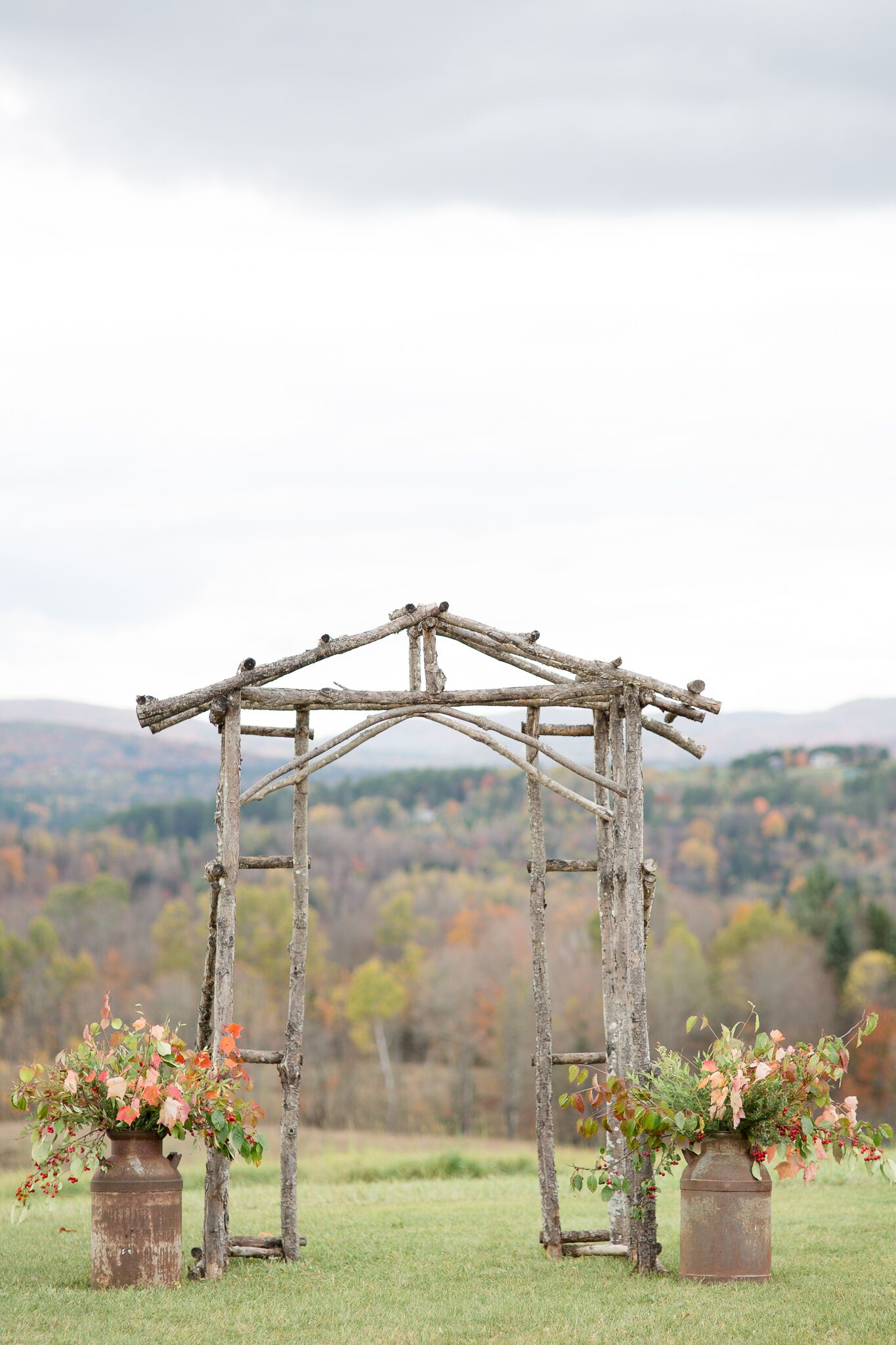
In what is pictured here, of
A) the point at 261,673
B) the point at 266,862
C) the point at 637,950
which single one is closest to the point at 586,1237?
the point at 637,950

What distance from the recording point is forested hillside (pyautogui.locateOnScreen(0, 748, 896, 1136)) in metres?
44.4

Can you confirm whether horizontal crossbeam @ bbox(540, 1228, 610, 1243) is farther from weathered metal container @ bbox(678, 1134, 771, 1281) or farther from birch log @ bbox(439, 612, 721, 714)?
birch log @ bbox(439, 612, 721, 714)

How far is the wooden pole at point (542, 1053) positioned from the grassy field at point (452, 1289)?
0.24 metres

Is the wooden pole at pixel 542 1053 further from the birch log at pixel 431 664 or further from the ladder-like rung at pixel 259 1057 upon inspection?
the ladder-like rung at pixel 259 1057

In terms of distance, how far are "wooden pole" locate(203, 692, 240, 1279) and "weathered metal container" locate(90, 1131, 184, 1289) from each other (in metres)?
0.37

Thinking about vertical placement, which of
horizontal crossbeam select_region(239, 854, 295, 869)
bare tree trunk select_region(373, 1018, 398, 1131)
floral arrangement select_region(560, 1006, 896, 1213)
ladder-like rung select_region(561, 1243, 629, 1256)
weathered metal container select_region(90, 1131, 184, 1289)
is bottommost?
bare tree trunk select_region(373, 1018, 398, 1131)

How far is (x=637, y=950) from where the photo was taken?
6.88 m

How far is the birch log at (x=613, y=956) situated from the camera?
23.2 feet

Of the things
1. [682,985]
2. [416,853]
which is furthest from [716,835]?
[682,985]

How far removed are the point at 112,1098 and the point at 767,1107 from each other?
2982 mm

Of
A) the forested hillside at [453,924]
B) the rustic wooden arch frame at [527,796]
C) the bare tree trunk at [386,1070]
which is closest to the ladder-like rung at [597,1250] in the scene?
the rustic wooden arch frame at [527,796]

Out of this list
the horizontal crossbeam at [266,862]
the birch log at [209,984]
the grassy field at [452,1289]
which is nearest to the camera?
the grassy field at [452,1289]

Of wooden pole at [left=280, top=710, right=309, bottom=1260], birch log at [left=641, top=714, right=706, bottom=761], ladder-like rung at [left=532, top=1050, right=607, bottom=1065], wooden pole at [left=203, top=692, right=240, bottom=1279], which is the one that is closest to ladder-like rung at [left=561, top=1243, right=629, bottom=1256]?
ladder-like rung at [left=532, top=1050, right=607, bottom=1065]

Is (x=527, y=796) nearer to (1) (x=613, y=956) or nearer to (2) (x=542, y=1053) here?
(1) (x=613, y=956)
